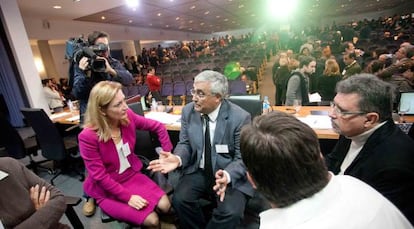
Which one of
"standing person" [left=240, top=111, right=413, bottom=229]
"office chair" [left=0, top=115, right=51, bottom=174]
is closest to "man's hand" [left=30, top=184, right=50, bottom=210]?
"standing person" [left=240, top=111, right=413, bottom=229]

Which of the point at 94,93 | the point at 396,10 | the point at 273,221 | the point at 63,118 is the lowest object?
the point at 63,118

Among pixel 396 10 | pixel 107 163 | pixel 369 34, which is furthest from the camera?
pixel 396 10

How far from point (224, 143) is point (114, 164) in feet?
2.92

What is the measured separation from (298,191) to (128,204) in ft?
4.50

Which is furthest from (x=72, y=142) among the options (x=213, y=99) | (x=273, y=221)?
(x=273, y=221)

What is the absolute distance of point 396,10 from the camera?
20078 millimetres

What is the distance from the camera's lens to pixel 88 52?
240 cm

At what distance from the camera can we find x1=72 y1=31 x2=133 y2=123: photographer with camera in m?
2.41

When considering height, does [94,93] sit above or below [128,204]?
above

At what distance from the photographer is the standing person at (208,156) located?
1796 millimetres

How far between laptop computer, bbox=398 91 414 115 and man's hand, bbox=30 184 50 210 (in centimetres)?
307

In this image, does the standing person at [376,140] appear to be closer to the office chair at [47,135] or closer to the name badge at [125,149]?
the name badge at [125,149]

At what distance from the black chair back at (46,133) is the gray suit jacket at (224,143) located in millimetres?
1767

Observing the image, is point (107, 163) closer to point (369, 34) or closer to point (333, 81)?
point (333, 81)
